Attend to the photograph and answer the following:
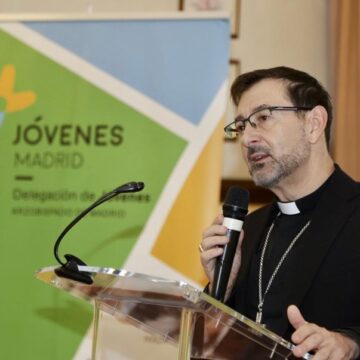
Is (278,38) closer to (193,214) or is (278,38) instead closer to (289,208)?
(193,214)

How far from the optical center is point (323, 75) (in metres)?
3.85

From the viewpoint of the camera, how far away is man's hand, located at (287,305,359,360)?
1566 millimetres

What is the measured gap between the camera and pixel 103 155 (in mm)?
3311

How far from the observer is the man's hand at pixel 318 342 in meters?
1.57

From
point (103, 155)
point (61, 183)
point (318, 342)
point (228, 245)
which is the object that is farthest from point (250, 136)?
point (61, 183)

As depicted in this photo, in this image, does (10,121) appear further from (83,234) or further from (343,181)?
(343,181)

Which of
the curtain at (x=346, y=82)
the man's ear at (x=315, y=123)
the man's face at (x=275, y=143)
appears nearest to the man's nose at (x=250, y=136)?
the man's face at (x=275, y=143)

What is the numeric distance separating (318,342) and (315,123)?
1.00 metres

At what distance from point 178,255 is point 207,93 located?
2.58 ft

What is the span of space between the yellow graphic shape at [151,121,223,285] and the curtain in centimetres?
72

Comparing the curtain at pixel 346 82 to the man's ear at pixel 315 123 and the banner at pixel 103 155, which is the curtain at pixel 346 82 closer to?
the banner at pixel 103 155

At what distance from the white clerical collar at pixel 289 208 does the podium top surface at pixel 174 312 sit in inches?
32.2

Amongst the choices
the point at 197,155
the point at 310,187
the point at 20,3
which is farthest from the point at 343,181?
the point at 20,3

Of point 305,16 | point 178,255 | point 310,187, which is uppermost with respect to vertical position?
point 305,16
